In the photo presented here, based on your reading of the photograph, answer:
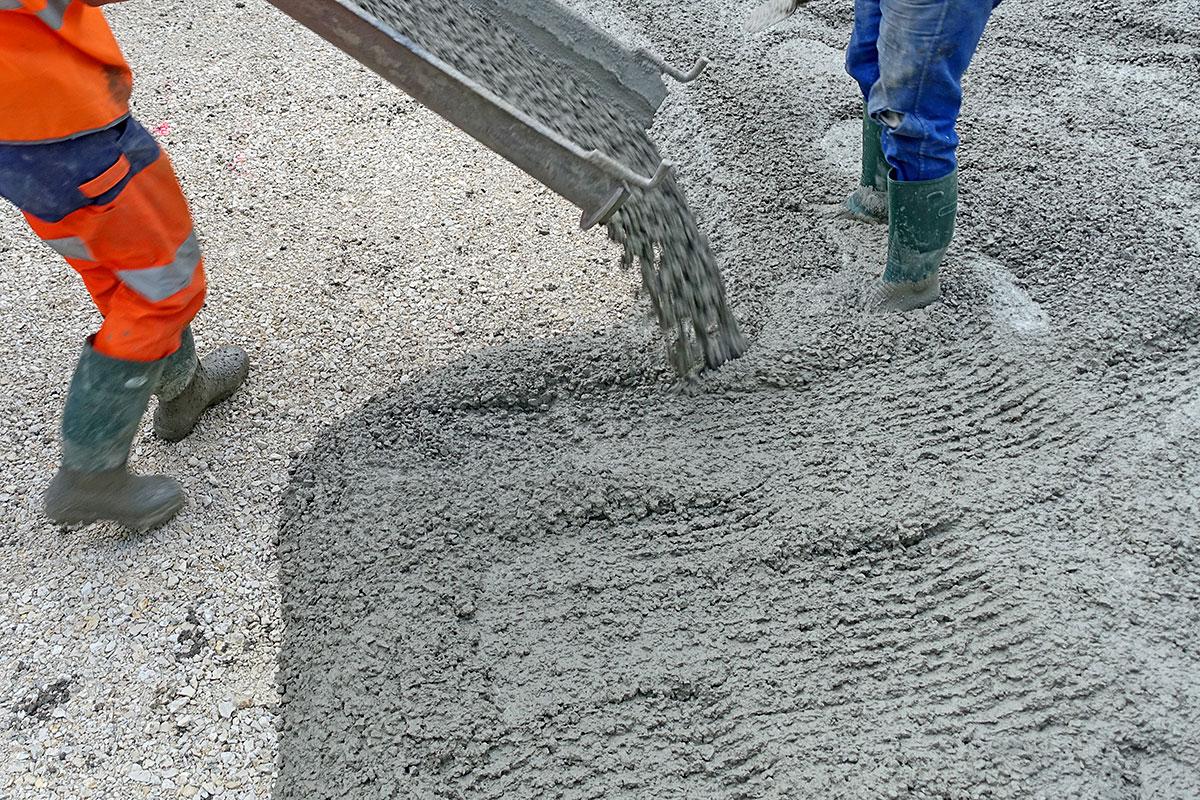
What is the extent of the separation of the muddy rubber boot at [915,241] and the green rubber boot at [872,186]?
1.18ft

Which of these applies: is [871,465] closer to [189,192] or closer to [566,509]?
[566,509]

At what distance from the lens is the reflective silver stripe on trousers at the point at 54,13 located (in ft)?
5.38

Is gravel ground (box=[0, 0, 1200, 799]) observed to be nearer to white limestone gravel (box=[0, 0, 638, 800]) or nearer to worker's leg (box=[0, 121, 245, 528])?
white limestone gravel (box=[0, 0, 638, 800])

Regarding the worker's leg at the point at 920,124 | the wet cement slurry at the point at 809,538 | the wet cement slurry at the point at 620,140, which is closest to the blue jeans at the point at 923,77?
the worker's leg at the point at 920,124

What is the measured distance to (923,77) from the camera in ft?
6.99

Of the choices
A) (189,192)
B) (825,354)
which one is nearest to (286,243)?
(189,192)

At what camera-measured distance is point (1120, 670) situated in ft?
5.47

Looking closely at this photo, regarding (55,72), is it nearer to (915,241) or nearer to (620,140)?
(620,140)

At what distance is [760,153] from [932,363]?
1.09 metres

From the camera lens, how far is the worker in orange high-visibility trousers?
1704 millimetres

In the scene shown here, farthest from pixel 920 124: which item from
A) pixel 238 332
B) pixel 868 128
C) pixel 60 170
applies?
pixel 238 332

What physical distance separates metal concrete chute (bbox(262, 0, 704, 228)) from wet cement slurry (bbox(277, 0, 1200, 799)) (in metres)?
0.66

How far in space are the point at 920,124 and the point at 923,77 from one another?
0.11 meters

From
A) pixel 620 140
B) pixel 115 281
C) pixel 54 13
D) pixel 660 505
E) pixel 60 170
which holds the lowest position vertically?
pixel 660 505
